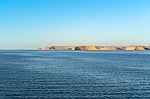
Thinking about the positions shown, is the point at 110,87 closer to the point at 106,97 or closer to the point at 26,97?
the point at 106,97

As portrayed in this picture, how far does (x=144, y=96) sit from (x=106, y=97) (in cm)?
605

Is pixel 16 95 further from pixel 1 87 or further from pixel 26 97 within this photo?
pixel 1 87

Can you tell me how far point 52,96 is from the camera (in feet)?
144

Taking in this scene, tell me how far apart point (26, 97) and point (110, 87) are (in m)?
16.7

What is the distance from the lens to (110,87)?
52188 mm

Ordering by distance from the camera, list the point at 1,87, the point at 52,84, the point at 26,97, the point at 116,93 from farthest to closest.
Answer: the point at 52,84, the point at 1,87, the point at 116,93, the point at 26,97

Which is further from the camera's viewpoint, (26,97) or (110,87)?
(110,87)

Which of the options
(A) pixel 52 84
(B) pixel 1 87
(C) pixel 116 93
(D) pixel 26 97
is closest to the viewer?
(D) pixel 26 97

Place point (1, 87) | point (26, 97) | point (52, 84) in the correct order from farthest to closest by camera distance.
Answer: point (52, 84)
point (1, 87)
point (26, 97)

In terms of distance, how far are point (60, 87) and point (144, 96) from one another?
15897 millimetres

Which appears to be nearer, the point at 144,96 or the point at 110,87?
the point at 144,96

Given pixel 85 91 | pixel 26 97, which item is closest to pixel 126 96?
pixel 85 91

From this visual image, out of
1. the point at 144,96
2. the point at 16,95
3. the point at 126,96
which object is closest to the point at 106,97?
the point at 126,96

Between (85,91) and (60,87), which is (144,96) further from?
(60,87)
